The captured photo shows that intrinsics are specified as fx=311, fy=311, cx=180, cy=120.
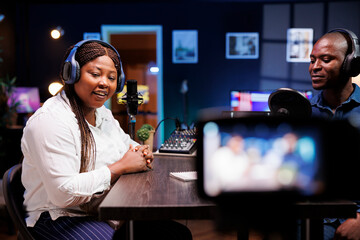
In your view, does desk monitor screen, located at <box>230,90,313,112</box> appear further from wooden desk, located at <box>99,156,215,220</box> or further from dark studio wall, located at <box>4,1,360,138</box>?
wooden desk, located at <box>99,156,215,220</box>

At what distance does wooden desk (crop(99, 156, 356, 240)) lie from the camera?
820mm

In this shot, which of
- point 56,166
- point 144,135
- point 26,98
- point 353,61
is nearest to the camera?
point 56,166

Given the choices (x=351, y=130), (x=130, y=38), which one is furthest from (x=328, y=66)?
(x=130, y=38)

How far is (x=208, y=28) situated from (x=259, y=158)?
4.71 metres

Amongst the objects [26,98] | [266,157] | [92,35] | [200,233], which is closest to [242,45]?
[92,35]

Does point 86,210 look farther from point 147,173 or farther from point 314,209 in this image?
point 314,209

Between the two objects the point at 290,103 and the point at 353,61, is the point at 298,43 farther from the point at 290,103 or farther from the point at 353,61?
the point at 290,103

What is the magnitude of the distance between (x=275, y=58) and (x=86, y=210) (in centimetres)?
449

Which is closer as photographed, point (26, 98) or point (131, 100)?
point (131, 100)

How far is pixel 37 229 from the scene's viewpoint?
116 cm

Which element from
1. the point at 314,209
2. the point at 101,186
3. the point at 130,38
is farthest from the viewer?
the point at 130,38

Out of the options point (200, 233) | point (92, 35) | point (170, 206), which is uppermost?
point (92, 35)

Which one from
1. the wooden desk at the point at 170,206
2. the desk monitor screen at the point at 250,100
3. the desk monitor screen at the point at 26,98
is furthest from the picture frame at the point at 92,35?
the wooden desk at the point at 170,206

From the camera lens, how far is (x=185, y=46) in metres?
5.05
